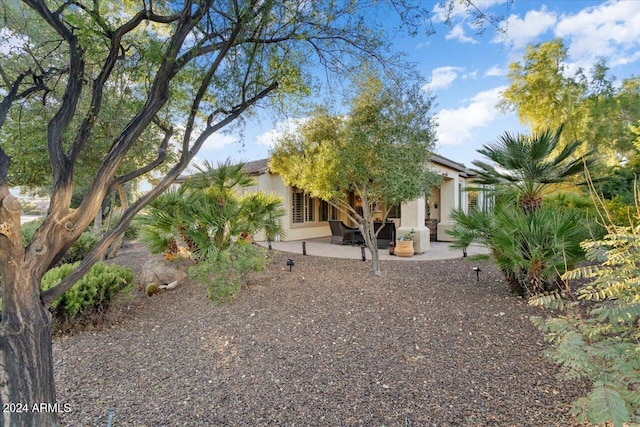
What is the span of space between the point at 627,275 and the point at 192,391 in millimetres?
4412

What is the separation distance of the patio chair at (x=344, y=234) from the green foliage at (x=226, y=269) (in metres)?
6.94

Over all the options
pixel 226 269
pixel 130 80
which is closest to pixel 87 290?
pixel 226 269

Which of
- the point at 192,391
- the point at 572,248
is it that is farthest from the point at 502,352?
the point at 192,391

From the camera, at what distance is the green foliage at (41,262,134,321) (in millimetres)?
4938

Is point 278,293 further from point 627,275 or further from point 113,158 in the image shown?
point 627,275

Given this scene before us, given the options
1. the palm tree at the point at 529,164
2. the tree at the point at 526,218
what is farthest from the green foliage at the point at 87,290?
the palm tree at the point at 529,164

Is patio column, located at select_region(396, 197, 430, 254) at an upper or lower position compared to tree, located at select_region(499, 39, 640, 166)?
lower

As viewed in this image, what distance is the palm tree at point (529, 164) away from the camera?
5535 millimetres

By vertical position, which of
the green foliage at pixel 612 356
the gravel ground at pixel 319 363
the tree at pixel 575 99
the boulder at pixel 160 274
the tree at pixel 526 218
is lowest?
the gravel ground at pixel 319 363

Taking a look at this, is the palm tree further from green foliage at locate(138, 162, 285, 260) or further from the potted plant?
green foliage at locate(138, 162, 285, 260)

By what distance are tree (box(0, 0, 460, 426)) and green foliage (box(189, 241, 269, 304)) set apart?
221 cm

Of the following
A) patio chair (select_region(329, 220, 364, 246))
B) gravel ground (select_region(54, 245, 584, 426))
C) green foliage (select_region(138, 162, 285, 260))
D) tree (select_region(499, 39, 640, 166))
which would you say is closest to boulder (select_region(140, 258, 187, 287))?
green foliage (select_region(138, 162, 285, 260))

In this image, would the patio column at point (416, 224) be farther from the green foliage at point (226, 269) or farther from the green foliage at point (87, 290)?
the green foliage at point (87, 290)

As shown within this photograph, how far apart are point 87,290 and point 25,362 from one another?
2956mm
